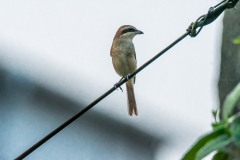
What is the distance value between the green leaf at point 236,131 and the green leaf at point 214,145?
2 cm

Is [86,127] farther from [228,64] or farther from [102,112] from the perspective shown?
[228,64]

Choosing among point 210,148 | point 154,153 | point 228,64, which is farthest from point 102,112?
point 210,148

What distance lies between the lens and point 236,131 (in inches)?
19.5

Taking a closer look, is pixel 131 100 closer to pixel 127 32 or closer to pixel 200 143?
pixel 127 32

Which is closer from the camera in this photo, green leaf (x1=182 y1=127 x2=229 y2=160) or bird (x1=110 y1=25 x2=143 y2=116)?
green leaf (x1=182 y1=127 x2=229 y2=160)

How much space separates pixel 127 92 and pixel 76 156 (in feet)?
2.84

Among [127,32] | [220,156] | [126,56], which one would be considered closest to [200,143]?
[220,156]

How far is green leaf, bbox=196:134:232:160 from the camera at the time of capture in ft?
1.69

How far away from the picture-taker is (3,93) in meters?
4.13

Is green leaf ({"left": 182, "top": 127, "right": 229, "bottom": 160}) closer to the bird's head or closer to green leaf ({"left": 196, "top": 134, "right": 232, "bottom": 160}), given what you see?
green leaf ({"left": 196, "top": 134, "right": 232, "bottom": 160})

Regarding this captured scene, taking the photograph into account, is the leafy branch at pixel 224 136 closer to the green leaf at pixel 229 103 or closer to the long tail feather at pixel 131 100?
the green leaf at pixel 229 103

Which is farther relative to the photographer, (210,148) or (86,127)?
(86,127)

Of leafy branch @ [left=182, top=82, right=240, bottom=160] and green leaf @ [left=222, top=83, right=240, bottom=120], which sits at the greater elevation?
green leaf @ [left=222, top=83, right=240, bottom=120]

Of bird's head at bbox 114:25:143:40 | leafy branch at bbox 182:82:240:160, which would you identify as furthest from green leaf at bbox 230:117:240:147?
bird's head at bbox 114:25:143:40
